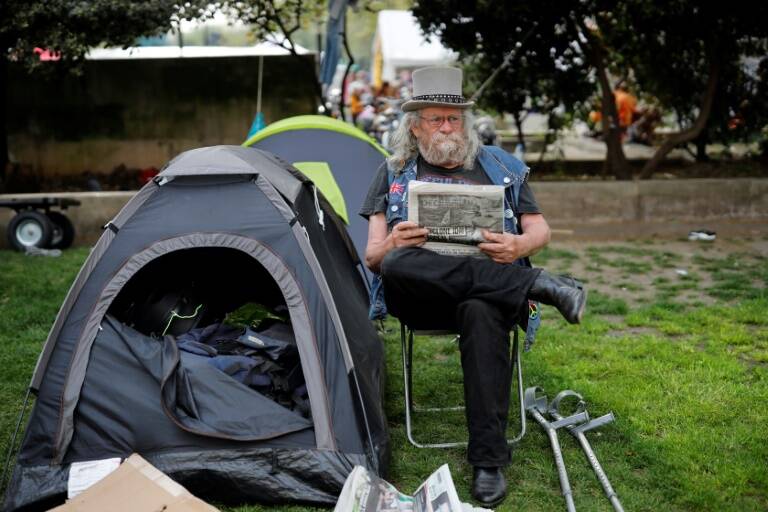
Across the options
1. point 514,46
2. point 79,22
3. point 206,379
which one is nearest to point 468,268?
point 206,379

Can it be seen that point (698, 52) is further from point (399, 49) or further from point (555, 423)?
point (399, 49)

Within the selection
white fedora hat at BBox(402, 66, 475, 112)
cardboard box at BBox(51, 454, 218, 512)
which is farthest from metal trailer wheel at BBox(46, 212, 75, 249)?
cardboard box at BBox(51, 454, 218, 512)

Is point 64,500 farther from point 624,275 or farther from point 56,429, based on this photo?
point 624,275

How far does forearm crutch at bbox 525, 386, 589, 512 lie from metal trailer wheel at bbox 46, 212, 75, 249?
539 cm

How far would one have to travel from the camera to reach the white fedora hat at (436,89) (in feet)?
12.4

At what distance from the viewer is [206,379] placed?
3.42m

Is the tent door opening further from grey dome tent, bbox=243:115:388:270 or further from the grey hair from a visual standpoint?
grey dome tent, bbox=243:115:388:270

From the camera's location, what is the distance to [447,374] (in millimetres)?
4684

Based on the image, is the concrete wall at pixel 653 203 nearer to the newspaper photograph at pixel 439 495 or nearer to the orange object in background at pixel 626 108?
the newspaper photograph at pixel 439 495

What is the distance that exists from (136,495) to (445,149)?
182 centimetres

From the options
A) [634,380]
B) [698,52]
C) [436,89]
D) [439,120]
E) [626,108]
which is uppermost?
[698,52]

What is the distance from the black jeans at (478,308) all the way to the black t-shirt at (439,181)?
37cm

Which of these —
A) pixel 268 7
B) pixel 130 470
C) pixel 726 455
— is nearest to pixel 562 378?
pixel 726 455

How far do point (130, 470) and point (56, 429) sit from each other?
1.34 ft
